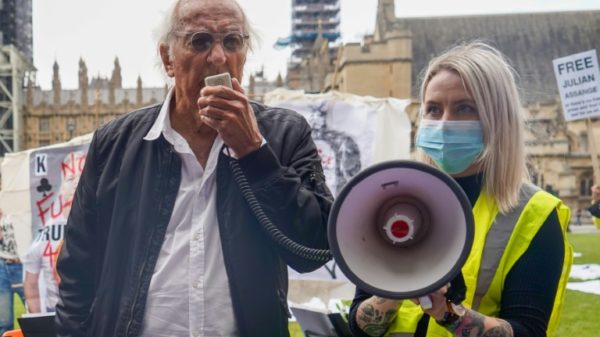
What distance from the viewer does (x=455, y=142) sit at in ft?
6.99

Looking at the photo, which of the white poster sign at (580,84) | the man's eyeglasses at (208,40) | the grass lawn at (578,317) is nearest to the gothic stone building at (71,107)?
the grass lawn at (578,317)

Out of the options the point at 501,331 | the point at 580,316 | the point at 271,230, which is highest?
the point at 271,230

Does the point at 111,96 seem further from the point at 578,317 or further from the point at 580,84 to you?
the point at 578,317

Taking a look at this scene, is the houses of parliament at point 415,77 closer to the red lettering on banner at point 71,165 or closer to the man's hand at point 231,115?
the red lettering on banner at point 71,165

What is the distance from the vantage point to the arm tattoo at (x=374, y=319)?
1973 mm

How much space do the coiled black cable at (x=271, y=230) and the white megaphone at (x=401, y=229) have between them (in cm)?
24

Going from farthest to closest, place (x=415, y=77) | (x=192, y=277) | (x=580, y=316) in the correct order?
(x=415, y=77), (x=580, y=316), (x=192, y=277)

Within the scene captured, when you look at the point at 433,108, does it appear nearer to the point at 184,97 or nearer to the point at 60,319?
the point at 184,97

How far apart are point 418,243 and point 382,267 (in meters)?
0.14

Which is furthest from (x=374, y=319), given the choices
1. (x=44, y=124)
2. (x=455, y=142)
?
(x=44, y=124)

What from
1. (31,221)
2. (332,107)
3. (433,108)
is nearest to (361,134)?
(332,107)

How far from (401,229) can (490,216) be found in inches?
13.0

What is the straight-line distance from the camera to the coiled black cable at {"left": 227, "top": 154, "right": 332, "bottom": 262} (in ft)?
6.72

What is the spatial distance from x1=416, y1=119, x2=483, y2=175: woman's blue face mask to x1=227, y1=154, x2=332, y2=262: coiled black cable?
18.4 inches
